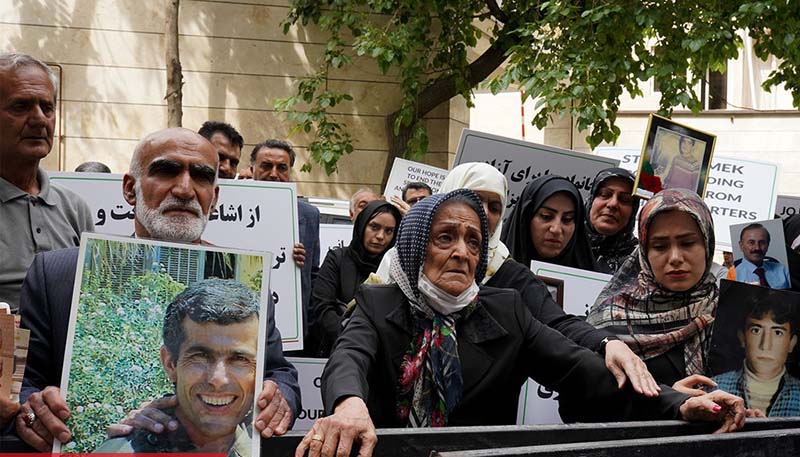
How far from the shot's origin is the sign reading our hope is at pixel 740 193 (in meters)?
7.57

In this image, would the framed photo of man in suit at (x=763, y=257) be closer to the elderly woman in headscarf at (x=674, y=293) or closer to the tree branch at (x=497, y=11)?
the elderly woman in headscarf at (x=674, y=293)

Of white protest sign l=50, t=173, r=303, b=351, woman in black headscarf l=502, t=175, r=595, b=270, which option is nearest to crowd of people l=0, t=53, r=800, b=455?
woman in black headscarf l=502, t=175, r=595, b=270

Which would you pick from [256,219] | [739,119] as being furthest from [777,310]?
[739,119]

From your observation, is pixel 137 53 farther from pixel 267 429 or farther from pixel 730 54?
pixel 267 429

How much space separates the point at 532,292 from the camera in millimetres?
3719

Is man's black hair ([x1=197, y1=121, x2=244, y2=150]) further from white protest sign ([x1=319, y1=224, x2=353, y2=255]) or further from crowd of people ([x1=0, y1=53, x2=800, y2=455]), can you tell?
crowd of people ([x1=0, y1=53, x2=800, y2=455])

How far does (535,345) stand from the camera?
310 cm

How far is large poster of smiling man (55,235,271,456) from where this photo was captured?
2203 millimetres

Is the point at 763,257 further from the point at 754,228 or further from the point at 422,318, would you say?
the point at 422,318

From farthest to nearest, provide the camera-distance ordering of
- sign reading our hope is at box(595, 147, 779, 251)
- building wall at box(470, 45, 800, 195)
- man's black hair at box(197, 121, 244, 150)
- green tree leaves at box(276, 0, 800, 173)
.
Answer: building wall at box(470, 45, 800, 195) < green tree leaves at box(276, 0, 800, 173) < sign reading our hope is at box(595, 147, 779, 251) < man's black hair at box(197, 121, 244, 150)

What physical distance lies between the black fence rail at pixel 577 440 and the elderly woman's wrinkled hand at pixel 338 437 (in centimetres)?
3

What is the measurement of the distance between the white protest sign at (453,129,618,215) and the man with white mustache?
295cm

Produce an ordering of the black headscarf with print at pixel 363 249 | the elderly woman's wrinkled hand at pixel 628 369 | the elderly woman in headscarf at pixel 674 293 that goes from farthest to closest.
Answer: the black headscarf with print at pixel 363 249 → the elderly woman in headscarf at pixel 674 293 → the elderly woman's wrinkled hand at pixel 628 369

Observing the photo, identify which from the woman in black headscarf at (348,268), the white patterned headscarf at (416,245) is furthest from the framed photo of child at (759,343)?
the woman in black headscarf at (348,268)
